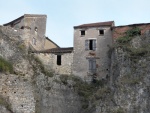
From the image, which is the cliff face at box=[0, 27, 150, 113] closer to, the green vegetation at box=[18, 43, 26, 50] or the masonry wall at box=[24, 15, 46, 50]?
the green vegetation at box=[18, 43, 26, 50]

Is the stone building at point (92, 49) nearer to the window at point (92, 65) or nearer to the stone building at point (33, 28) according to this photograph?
the window at point (92, 65)

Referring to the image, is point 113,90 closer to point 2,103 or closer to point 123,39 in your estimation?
point 123,39

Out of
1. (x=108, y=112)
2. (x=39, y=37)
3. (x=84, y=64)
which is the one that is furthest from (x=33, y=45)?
(x=108, y=112)

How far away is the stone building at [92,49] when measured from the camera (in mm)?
44781

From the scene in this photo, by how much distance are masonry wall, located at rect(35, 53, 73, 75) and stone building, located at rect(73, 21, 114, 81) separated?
54 centimetres

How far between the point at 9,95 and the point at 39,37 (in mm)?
9838

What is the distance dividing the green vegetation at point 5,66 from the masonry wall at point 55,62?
3.75 m

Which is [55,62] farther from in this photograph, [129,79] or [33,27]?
[129,79]

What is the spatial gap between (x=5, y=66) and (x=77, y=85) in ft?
25.0

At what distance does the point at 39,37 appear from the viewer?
159ft

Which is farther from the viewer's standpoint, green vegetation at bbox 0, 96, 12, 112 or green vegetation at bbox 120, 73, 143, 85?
green vegetation at bbox 0, 96, 12, 112

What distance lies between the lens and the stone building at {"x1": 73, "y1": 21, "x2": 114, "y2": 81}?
44781mm

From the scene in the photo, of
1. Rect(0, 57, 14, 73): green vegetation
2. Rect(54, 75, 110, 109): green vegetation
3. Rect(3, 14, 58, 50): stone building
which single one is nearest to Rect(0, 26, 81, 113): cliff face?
Rect(0, 57, 14, 73): green vegetation

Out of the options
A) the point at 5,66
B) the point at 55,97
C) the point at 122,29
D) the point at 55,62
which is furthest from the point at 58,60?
the point at 122,29
